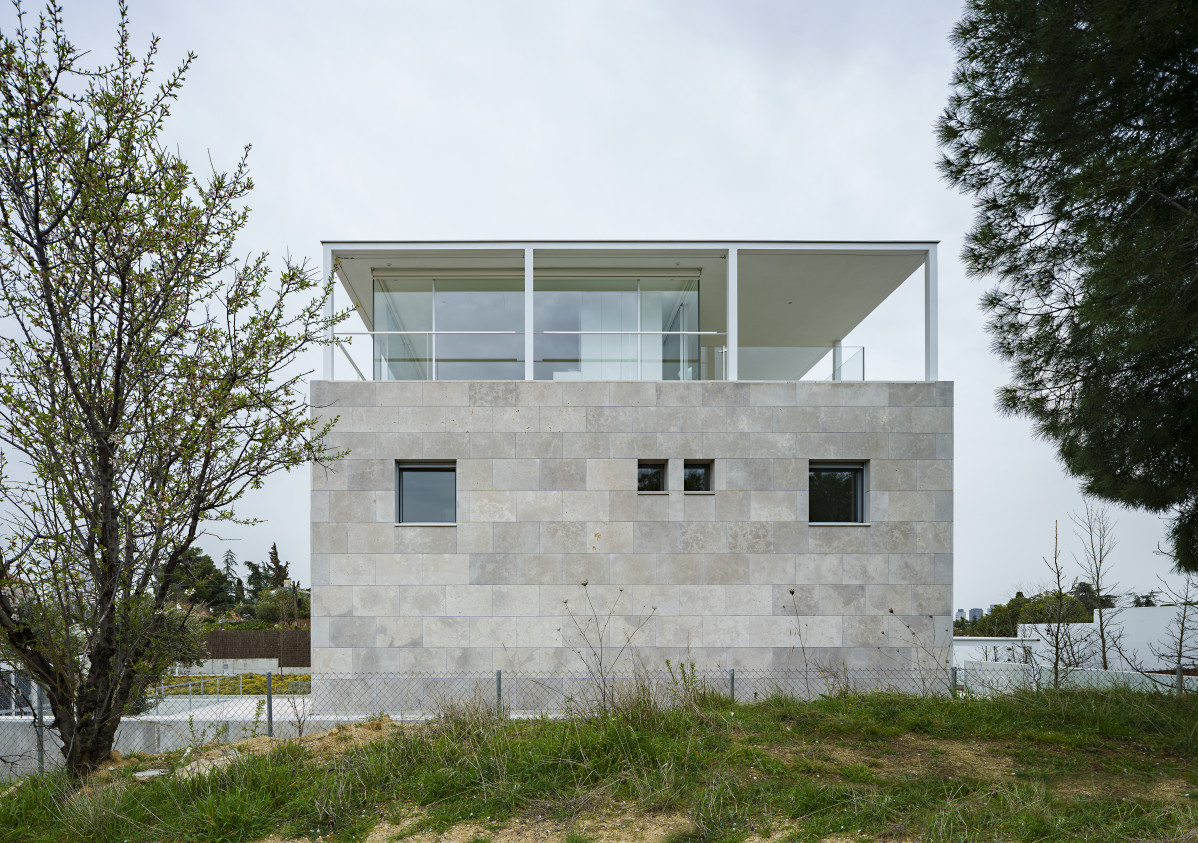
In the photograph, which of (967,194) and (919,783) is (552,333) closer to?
(967,194)

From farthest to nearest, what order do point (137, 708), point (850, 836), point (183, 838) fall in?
point (137, 708)
point (183, 838)
point (850, 836)

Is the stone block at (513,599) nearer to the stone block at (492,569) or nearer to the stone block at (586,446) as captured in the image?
the stone block at (492,569)

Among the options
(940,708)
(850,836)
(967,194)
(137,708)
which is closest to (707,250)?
(967,194)

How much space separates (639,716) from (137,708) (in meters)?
8.39

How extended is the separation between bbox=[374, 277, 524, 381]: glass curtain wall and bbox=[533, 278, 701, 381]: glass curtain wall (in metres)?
0.49

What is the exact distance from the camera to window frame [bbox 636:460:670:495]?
11.5m

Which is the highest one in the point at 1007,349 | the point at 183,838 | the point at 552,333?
the point at 552,333

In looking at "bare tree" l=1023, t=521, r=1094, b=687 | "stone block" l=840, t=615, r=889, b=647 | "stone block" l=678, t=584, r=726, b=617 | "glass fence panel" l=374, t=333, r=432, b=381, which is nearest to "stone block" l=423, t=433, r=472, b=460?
"glass fence panel" l=374, t=333, r=432, b=381

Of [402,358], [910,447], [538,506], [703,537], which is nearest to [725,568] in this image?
[703,537]

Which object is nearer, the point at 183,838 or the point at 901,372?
the point at 183,838

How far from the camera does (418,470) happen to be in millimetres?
11742

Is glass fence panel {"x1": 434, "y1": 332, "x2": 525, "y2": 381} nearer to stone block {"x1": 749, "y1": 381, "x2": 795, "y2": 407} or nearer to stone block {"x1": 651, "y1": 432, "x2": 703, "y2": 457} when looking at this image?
stone block {"x1": 651, "y1": 432, "x2": 703, "y2": 457}

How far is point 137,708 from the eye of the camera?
10.8 m

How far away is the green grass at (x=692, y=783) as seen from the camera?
193 inches
